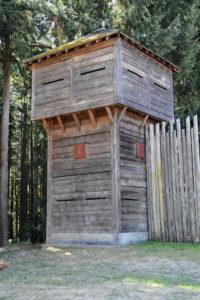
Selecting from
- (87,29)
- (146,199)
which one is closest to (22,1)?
(87,29)

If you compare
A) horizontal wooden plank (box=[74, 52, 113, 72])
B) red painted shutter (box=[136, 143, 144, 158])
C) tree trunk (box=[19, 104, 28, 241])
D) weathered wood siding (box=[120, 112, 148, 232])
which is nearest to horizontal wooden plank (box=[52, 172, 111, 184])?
weathered wood siding (box=[120, 112, 148, 232])

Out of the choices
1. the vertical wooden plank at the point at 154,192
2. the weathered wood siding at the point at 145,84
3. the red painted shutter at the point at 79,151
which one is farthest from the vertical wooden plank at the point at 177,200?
the red painted shutter at the point at 79,151

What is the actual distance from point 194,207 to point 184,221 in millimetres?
574

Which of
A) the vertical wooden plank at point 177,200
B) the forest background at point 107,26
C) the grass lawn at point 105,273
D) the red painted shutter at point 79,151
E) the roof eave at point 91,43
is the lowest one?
the grass lawn at point 105,273

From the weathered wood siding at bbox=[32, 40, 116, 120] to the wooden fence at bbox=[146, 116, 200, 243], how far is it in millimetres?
2540

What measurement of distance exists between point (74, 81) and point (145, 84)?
2.57 meters

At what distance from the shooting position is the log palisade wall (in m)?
12.5

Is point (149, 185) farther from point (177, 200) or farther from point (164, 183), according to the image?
point (177, 200)

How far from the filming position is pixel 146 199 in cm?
1361

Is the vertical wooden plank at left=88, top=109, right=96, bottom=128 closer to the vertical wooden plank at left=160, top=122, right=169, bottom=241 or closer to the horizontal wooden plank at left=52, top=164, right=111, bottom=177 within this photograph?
the horizontal wooden plank at left=52, top=164, right=111, bottom=177

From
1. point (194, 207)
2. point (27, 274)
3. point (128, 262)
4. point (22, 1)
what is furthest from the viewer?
point (22, 1)

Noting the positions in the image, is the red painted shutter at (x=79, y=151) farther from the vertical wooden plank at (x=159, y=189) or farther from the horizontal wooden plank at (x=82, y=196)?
the vertical wooden plank at (x=159, y=189)

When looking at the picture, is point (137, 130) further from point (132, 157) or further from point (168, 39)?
point (168, 39)

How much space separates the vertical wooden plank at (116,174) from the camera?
477 inches
